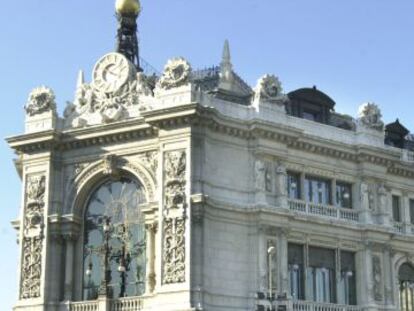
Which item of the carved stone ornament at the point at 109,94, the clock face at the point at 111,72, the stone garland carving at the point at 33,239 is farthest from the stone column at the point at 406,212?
the stone garland carving at the point at 33,239

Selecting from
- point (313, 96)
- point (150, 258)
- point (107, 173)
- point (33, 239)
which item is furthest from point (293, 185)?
point (33, 239)

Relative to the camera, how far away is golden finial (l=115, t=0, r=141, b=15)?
199ft

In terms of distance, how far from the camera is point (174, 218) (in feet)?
164

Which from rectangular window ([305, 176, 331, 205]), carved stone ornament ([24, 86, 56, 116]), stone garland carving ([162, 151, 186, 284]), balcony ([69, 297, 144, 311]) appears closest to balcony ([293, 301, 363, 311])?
rectangular window ([305, 176, 331, 205])

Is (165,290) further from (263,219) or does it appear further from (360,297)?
(360,297)

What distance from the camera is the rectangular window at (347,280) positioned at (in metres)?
55.4

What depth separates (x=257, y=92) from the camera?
176 feet

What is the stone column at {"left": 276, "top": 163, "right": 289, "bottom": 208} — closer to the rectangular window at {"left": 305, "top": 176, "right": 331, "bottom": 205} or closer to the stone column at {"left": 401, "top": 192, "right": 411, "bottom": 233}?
the rectangular window at {"left": 305, "top": 176, "right": 331, "bottom": 205}

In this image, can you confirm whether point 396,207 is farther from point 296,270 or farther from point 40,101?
point 40,101

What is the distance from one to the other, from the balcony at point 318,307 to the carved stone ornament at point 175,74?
12583 mm

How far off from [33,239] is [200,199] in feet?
33.1

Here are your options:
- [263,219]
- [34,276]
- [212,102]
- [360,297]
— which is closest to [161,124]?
[212,102]

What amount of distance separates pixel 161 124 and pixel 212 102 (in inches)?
117

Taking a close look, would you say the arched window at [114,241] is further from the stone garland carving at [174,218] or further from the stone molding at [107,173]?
the stone garland carving at [174,218]
